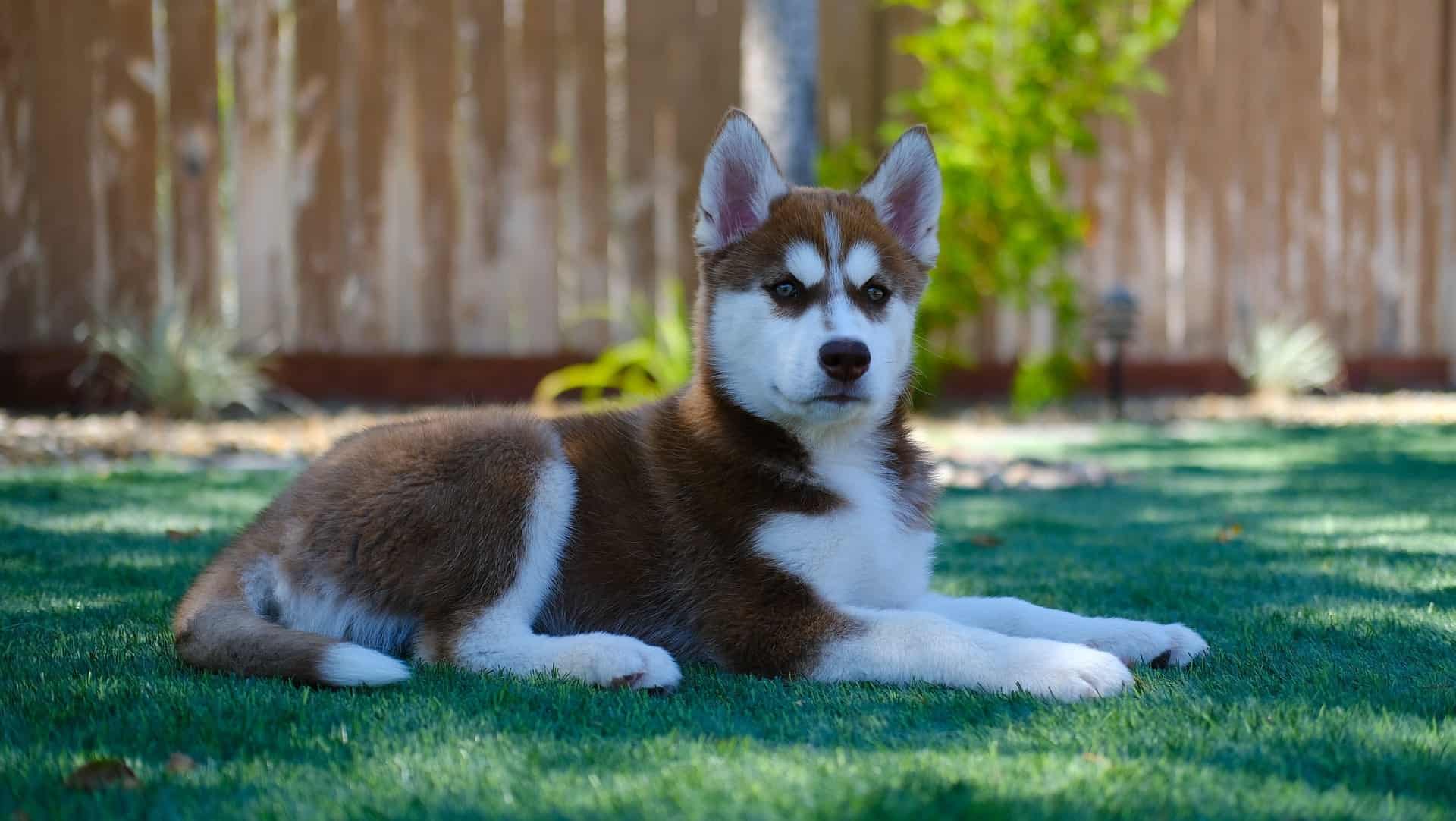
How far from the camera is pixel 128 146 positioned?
8.07 meters

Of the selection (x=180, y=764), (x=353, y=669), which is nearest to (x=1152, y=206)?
(x=353, y=669)

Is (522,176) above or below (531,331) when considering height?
above

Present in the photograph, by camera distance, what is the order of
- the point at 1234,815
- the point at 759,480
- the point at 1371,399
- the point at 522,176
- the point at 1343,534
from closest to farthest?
the point at 1234,815, the point at 759,480, the point at 1343,534, the point at 522,176, the point at 1371,399

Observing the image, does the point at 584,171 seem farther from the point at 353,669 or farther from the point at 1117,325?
the point at 353,669

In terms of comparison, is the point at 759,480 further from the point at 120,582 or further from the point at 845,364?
the point at 120,582

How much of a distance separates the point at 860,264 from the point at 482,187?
19.5ft

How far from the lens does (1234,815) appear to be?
1.77m

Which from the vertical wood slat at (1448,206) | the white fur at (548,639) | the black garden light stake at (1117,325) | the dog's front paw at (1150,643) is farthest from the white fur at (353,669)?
the vertical wood slat at (1448,206)

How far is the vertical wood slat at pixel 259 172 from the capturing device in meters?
8.16

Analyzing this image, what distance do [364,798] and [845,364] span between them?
143 centimetres

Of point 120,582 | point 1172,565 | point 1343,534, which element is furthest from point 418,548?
point 1343,534

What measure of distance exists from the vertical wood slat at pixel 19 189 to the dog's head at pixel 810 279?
6406mm

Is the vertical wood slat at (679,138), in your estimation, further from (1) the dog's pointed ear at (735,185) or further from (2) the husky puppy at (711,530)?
(2) the husky puppy at (711,530)

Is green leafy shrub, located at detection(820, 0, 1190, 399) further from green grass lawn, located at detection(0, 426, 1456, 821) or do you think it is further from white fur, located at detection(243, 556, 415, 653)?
white fur, located at detection(243, 556, 415, 653)
